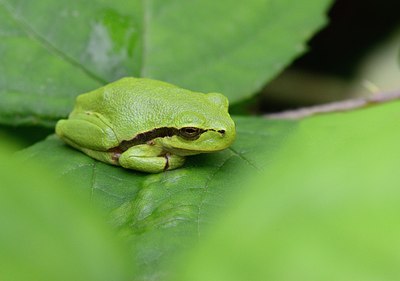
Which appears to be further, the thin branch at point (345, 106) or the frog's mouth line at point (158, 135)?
the thin branch at point (345, 106)

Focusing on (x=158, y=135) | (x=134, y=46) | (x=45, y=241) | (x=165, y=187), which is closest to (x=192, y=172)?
(x=165, y=187)

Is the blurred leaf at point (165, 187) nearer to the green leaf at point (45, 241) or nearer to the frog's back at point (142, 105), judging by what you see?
the frog's back at point (142, 105)

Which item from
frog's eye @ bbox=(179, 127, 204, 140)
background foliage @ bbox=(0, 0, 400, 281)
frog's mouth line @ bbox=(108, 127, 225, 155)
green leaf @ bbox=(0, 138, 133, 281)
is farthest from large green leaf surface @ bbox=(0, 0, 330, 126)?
green leaf @ bbox=(0, 138, 133, 281)

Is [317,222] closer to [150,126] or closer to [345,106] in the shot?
[150,126]

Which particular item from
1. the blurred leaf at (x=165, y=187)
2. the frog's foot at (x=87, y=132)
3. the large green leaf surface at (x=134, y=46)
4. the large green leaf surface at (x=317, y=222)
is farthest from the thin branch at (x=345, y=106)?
the large green leaf surface at (x=317, y=222)

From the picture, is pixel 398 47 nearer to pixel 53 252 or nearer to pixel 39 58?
pixel 39 58
